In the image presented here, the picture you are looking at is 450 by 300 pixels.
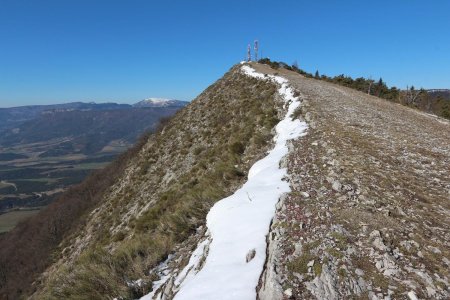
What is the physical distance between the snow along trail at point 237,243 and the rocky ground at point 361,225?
40 cm

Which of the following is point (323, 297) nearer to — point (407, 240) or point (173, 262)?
point (407, 240)

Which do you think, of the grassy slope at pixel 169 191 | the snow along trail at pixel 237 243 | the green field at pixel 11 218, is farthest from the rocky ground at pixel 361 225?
the green field at pixel 11 218

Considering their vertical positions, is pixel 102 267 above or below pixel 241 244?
below

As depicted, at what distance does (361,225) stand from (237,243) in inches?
130

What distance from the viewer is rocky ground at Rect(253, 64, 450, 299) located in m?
6.43

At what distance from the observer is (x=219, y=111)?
37.6 m

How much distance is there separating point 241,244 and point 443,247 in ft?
15.8

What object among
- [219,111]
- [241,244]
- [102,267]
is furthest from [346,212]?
[219,111]

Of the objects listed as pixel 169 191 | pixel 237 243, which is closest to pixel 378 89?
pixel 169 191

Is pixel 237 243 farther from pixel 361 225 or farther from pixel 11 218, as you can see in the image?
pixel 11 218

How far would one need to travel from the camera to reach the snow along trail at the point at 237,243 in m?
7.29

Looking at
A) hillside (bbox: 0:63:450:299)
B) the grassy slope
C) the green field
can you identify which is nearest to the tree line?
the grassy slope

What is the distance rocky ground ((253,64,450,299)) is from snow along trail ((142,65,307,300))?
0.40m

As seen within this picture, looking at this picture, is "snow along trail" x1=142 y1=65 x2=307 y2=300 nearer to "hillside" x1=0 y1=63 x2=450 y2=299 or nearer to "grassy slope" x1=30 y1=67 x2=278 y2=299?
"hillside" x1=0 y1=63 x2=450 y2=299
